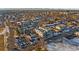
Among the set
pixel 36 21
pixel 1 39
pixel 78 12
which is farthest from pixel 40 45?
pixel 78 12

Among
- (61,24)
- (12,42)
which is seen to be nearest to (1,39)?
(12,42)

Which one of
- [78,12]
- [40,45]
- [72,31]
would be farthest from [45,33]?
[78,12]

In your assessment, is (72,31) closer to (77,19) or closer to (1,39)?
(77,19)

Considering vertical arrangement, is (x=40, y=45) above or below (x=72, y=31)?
below
